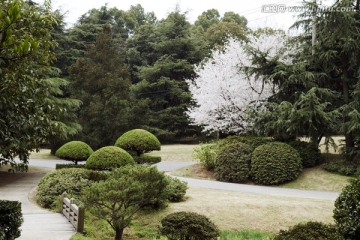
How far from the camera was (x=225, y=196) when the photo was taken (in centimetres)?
1330

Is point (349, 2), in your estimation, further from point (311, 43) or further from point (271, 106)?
point (271, 106)

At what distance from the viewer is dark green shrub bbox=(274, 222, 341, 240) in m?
6.01

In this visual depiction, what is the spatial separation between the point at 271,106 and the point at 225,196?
802 cm

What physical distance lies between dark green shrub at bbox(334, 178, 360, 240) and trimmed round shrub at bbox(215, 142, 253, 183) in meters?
11.9

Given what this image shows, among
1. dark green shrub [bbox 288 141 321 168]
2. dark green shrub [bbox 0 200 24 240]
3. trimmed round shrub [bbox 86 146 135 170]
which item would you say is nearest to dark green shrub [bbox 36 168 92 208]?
trimmed round shrub [bbox 86 146 135 170]

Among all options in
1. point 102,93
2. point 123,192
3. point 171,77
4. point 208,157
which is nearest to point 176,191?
point 123,192

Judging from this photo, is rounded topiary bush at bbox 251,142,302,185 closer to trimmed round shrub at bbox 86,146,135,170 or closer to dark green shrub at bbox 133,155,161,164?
trimmed round shrub at bbox 86,146,135,170

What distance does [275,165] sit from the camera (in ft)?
55.5

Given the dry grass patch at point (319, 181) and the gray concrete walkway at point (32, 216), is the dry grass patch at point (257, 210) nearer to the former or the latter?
the gray concrete walkway at point (32, 216)

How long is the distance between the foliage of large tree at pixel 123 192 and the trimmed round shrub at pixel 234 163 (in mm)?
8079

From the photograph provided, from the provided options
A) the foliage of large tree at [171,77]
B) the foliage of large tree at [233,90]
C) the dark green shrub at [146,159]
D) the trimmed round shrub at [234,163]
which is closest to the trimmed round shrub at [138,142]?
the dark green shrub at [146,159]

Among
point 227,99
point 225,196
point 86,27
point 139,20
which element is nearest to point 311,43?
point 227,99

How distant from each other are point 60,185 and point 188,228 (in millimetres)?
6971

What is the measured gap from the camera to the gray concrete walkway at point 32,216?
348 inches
